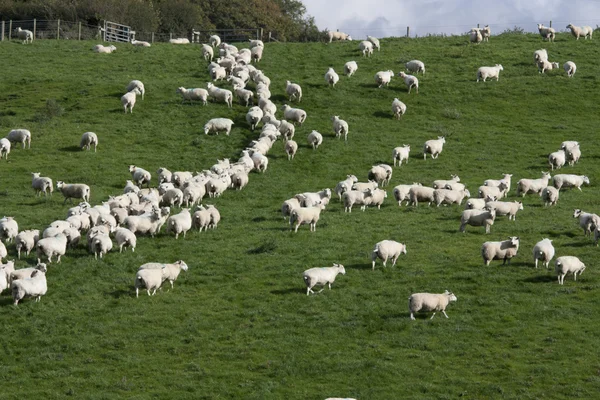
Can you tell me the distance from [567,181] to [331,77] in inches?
828

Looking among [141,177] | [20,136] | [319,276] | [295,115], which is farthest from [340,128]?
[319,276]

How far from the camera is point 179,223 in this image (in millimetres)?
36500

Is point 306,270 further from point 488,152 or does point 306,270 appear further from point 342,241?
point 488,152

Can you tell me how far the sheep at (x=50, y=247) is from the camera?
1289 inches

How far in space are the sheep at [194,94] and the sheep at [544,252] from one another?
29.8 metres

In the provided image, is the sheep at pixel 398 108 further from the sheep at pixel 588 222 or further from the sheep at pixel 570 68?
the sheep at pixel 588 222

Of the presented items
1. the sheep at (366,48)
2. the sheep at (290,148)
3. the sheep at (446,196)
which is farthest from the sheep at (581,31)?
the sheep at (446,196)

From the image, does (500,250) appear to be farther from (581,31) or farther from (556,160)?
(581,31)

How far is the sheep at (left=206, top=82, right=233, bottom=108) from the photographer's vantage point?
57219mm

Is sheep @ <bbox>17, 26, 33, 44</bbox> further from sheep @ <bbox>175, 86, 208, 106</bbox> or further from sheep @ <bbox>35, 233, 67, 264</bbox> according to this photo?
sheep @ <bbox>35, 233, 67, 264</bbox>

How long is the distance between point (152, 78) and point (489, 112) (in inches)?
837

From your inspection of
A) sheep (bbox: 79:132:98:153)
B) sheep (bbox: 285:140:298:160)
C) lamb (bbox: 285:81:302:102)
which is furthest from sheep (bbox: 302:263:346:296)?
lamb (bbox: 285:81:302:102)

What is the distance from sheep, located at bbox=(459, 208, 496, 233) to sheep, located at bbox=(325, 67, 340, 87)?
26.2m

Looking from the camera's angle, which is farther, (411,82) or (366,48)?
(366,48)
